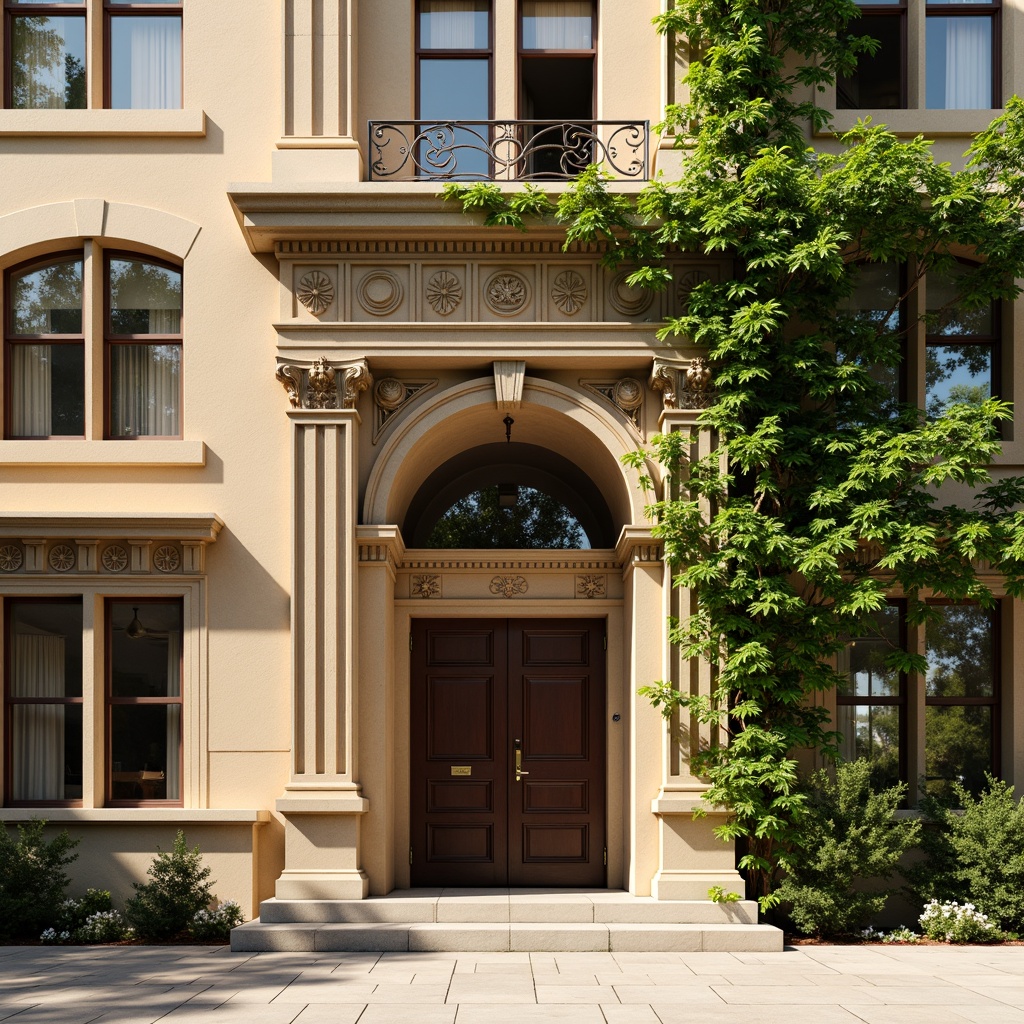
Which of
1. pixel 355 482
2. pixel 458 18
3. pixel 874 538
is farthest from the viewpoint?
pixel 458 18

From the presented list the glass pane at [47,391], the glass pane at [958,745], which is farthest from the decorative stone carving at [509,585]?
the glass pane at [47,391]

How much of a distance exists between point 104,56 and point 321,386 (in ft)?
15.0

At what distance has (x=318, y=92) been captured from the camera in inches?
476

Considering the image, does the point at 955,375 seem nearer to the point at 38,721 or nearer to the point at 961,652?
the point at 961,652

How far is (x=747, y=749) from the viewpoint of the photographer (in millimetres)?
11227

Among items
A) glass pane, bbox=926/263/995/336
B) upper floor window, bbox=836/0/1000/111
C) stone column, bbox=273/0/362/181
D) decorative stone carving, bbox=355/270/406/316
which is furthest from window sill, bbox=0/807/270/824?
upper floor window, bbox=836/0/1000/111

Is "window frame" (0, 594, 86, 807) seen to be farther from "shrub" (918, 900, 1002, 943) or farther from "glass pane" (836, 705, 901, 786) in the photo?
"shrub" (918, 900, 1002, 943)

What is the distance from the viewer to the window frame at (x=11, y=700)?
1197 centimetres

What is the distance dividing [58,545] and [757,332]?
23.9 ft

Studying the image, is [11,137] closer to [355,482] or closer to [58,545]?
[58,545]

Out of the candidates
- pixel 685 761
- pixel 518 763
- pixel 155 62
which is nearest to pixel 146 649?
pixel 518 763

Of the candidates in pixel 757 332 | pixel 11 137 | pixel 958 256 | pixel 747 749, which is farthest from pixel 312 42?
pixel 747 749

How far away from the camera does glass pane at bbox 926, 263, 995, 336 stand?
42.8ft

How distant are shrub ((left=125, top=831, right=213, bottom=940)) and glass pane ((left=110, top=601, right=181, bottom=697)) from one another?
5.47ft
